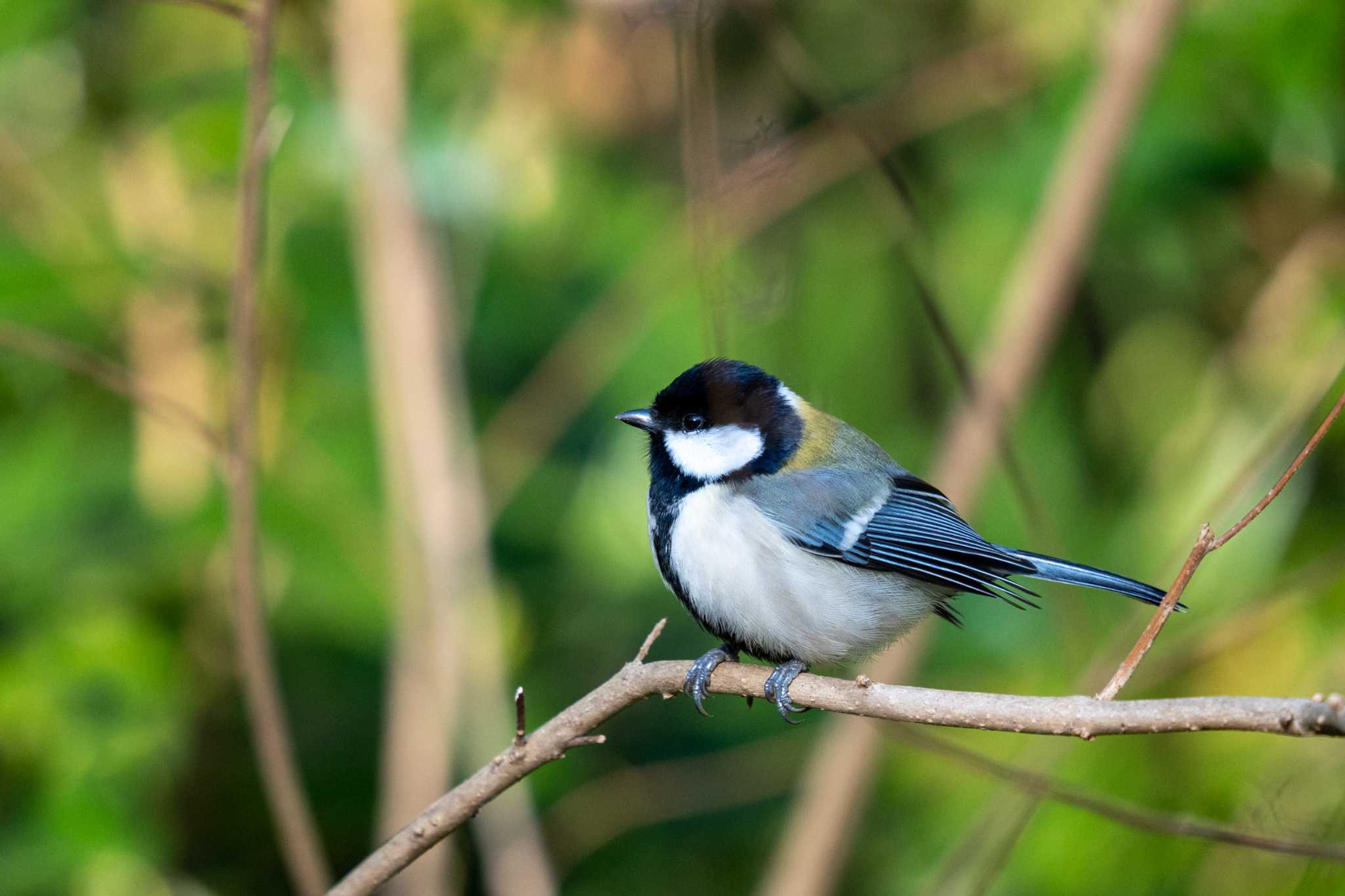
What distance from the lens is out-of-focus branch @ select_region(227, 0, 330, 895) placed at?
1.77m

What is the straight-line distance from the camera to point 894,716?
1251 millimetres

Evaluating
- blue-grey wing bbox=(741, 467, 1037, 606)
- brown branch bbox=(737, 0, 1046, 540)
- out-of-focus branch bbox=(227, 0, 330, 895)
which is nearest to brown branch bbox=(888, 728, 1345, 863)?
blue-grey wing bbox=(741, 467, 1037, 606)

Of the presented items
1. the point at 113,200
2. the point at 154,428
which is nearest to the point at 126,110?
the point at 113,200

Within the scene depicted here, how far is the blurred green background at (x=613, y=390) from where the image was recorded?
253 centimetres

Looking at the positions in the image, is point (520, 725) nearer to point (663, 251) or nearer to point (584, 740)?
point (584, 740)

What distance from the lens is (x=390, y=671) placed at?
3.01 metres

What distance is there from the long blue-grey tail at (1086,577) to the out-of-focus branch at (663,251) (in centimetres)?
139

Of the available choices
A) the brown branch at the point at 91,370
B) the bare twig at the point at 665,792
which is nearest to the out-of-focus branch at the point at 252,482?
the brown branch at the point at 91,370

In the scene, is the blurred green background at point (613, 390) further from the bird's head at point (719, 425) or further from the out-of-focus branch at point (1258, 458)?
the bird's head at point (719, 425)

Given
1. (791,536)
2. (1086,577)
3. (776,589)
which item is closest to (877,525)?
(791,536)

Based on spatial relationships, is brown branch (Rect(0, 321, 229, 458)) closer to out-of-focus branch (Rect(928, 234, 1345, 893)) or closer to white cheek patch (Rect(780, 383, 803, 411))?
white cheek patch (Rect(780, 383, 803, 411))

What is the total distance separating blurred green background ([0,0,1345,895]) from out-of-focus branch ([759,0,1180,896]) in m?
0.26

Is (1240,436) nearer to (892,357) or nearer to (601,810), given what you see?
(892,357)

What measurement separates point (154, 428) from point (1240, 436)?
2.46m
